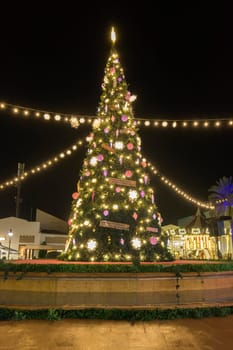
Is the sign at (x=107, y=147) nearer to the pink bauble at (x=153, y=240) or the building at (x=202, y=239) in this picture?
the pink bauble at (x=153, y=240)

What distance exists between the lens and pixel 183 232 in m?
25.1

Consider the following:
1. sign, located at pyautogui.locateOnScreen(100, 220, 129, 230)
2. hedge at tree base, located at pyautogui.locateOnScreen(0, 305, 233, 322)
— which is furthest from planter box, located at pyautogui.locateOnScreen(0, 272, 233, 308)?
sign, located at pyautogui.locateOnScreen(100, 220, 129, 230)

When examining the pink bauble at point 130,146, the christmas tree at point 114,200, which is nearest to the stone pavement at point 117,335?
the christmas tree at point 114,200

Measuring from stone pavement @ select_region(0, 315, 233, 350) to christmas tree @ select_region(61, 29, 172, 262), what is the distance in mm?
3396

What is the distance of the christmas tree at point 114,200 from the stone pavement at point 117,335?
3.40 meters

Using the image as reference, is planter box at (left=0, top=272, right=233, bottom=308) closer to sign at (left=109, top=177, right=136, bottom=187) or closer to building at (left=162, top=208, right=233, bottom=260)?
sign at (left=109, top=177, right=136, bottom=187)

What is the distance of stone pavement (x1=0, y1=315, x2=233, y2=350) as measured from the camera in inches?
191

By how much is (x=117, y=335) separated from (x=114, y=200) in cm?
515

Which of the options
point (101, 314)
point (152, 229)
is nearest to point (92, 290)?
point (101, 314)

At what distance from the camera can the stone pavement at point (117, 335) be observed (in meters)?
4.85

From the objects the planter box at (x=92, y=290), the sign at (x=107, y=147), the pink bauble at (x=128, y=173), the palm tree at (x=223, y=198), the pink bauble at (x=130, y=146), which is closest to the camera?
the planter box at (x=92, y=290)

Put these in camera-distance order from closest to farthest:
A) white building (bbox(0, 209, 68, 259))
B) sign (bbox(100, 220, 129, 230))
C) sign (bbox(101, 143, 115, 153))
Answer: sign (bbox(100, 220, 129, 230)), sign (bbox(101, 143, 115, 153)), white building (bbox(0, 209, 68, 259))

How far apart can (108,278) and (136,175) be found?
455 centimetres

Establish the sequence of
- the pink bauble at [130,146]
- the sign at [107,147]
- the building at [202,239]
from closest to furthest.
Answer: the sign at [107,147] < the pink bauble at [130,146] < the building at [202,239]
